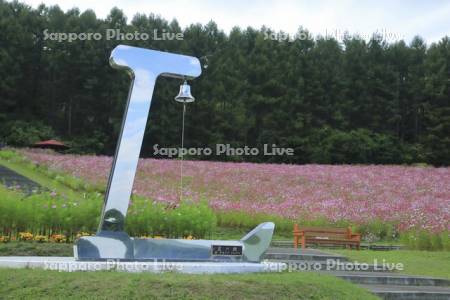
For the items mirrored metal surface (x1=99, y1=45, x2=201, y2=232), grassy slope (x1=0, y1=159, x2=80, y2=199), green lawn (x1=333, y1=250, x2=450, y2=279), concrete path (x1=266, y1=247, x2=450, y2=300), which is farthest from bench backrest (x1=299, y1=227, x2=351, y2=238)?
grassy slope (x1=0, y1=159, x2=80, y2=199)

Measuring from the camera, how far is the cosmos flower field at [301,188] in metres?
18.7

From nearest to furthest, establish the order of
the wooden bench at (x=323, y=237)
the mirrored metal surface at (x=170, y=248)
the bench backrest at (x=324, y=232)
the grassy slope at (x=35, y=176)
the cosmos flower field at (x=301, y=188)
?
the mirrored metal surface at (x=170, y=248) < the wooden bench at (x=323, y=237) < the bench backrest at (x=324, y=232) < the cosmos flower field at (x=301, y=188) < the grassy slope at (x=35, y=176)

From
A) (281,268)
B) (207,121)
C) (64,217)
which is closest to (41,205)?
(64,217)

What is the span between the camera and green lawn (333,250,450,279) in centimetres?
1098

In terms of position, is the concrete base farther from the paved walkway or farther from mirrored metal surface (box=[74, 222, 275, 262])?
the paved walkway

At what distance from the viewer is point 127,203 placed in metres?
7.65

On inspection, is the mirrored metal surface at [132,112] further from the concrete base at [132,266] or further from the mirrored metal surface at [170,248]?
the concrete base at [132,266]

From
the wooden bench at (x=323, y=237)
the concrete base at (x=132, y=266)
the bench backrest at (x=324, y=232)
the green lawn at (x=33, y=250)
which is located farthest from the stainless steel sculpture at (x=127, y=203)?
the bench backrest at (x=324, y=232)

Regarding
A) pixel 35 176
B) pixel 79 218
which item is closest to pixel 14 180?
pixel 35 176

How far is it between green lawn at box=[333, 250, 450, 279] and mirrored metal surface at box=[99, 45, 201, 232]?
564 centimetres

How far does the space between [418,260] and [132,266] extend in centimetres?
759

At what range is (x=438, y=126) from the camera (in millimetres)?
40594

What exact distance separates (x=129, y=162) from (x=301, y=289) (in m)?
2.75

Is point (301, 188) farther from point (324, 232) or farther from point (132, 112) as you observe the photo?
point (132, 112)
